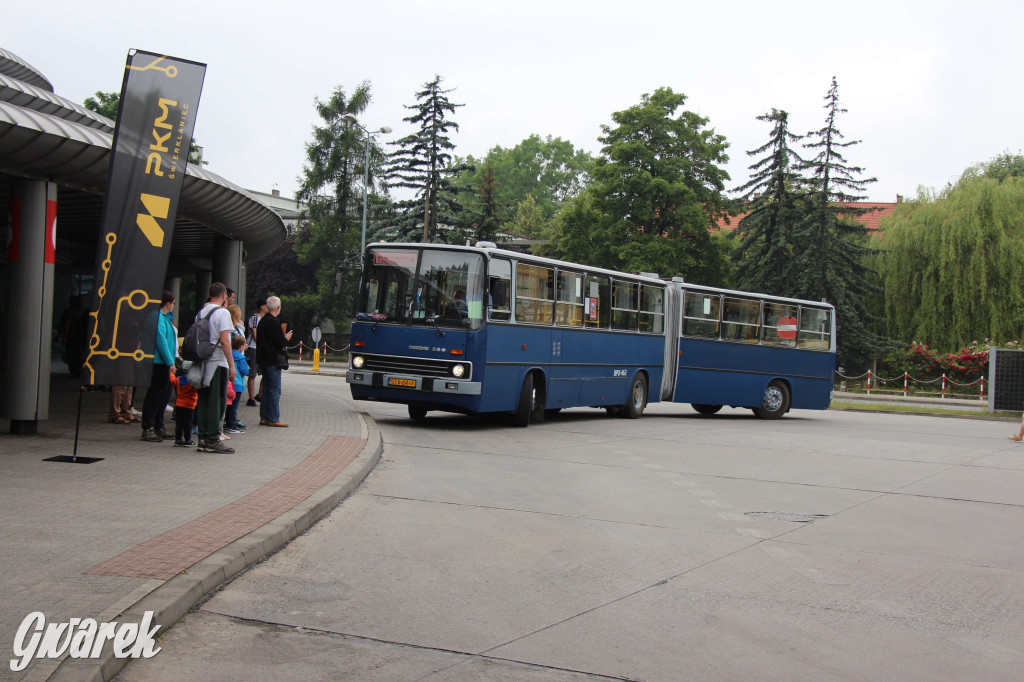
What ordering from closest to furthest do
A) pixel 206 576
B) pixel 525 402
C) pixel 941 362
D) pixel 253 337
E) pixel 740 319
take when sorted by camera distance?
pixel 206 576 → pixel 253 337 → pixel 525 402 → pixel 740 319 → pixel 941 362

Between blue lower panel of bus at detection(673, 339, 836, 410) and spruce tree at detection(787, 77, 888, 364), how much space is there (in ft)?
69.0

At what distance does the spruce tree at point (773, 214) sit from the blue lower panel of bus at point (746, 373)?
23887mm

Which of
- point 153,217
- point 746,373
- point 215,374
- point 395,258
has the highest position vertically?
point 395,258

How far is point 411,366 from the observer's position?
53.0ft

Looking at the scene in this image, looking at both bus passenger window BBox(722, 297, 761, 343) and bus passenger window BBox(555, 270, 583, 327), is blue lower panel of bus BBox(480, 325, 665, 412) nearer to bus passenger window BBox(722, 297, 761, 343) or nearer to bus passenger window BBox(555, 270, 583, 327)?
bus passenger window BBox(555, 270, 583, 327)

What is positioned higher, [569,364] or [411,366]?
[569,364]


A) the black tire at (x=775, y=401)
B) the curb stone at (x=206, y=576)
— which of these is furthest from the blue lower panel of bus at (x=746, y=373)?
the curb stone at (x=206, y=576)

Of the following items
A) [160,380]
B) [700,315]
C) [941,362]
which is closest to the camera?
[160,380]

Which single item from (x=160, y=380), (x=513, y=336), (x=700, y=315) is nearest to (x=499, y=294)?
(x=513, y=336)

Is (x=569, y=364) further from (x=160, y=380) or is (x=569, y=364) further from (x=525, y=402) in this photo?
(x=160, y=380)

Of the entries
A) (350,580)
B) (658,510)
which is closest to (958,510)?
(658,510)

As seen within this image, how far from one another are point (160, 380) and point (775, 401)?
16.5 m

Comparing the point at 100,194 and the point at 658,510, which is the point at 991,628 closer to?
the point at 658,510

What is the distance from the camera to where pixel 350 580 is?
6141 mm
